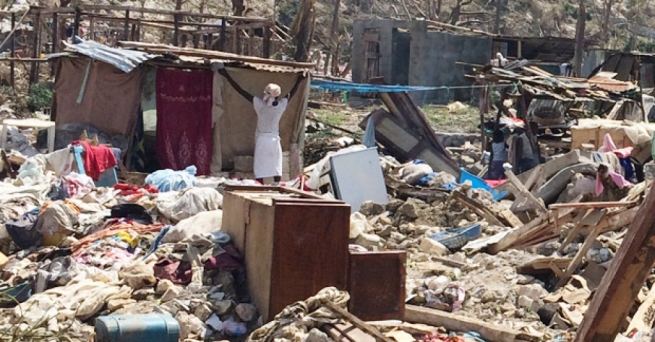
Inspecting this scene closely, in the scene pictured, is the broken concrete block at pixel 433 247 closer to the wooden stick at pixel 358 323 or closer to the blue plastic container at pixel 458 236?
the blue plastic container at pixel 458 236

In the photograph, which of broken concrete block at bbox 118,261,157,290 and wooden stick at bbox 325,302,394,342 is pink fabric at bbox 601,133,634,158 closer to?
broken concrete block at bbox 118,261,157,290

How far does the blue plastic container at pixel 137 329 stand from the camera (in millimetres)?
5613

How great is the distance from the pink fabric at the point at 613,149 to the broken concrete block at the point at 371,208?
11.1 feet

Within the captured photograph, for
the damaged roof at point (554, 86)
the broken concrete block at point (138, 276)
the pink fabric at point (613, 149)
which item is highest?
the damaged roof at point (554, 86)

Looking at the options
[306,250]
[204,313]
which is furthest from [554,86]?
[204,313]

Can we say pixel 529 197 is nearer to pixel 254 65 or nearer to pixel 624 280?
pixel 254 65

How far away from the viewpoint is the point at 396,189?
40.8ft

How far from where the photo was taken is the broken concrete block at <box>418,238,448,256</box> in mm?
9289

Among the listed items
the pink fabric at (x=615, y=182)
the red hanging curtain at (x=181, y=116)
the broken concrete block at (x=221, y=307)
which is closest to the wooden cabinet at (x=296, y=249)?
the broken concrete block at (x=221, y=307)

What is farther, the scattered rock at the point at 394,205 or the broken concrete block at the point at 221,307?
the scattered rock at the point at 394,205

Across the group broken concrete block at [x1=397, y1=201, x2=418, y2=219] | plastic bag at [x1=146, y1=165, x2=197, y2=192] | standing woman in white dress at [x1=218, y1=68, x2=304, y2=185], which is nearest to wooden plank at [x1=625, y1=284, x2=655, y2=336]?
broken concrete block at [x1=397, y1=201, x2=418, y2=219]

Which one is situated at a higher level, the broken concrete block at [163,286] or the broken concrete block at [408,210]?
the broken concrete block at [408,210]

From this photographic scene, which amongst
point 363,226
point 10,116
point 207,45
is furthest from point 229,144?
point 207,45

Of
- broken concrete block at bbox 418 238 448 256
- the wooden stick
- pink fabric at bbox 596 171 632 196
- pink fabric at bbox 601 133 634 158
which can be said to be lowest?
broken concrete block at bbox 418 238 448 256
